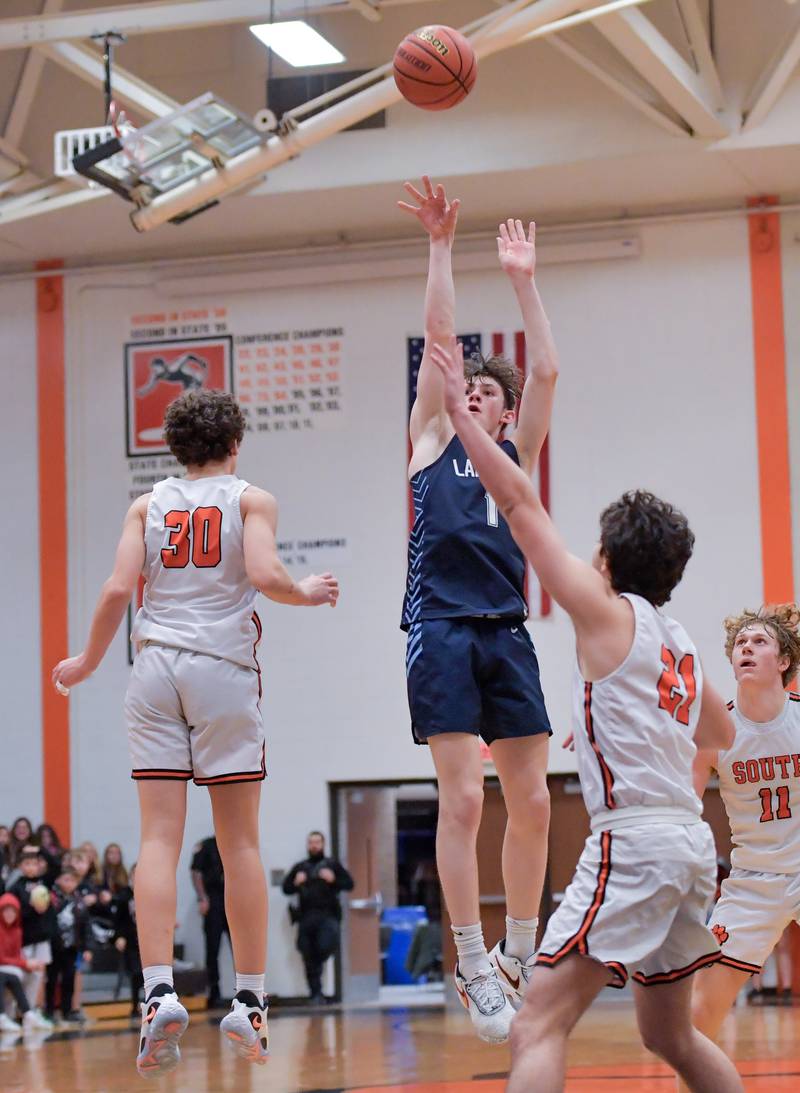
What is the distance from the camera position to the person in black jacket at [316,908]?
15.7 m

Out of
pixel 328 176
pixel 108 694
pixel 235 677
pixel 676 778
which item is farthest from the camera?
pixel 108 694

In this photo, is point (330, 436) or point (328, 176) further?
point (330, 436)

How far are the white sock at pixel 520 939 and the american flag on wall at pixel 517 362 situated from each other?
10.6 metres

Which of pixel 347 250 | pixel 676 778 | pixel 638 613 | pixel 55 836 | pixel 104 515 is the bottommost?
pixel 55 836

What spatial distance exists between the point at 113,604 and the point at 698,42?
37.3ft

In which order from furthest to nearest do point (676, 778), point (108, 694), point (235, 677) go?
point (108, 694) < point (235, 677) < point (676, 778)

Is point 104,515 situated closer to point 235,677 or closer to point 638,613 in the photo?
point 235,677

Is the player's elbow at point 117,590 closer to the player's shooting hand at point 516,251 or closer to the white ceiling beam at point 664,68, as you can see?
the player's shooting hand at point 516,251

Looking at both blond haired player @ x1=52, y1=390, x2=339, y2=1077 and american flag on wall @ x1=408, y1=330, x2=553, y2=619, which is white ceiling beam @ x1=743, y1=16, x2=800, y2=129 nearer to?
american flag on wall @ x1=408, y1=330, x2=553, y2=619

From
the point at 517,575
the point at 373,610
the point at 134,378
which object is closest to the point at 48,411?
the point at 134,378

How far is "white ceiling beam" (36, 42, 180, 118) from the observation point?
553 inches

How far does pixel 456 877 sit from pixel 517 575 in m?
1.13

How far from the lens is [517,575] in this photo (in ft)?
18.1

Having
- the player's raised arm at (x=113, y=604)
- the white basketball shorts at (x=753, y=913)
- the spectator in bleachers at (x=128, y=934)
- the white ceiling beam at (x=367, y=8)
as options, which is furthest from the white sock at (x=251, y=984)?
the white ceiling beam at (x=367, y=8)
